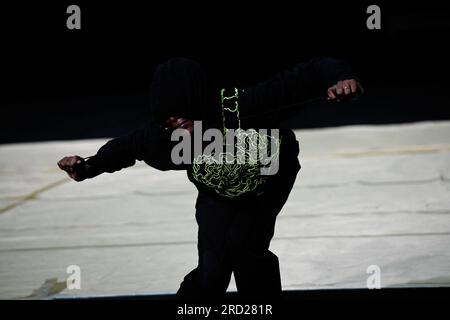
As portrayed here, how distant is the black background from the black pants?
40.3ft

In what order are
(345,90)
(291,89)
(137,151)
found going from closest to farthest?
(345,90) → (291,89) → (137,151)

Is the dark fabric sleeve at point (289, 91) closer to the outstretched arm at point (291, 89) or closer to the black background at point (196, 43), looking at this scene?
the outstretched arm at point (291, 89)

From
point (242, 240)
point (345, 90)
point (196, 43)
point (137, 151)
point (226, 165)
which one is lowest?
point (242, 240)

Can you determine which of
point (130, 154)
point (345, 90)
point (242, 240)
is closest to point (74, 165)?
point (130, 154)

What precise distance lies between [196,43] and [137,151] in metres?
16.3

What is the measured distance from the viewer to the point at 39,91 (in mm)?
18688

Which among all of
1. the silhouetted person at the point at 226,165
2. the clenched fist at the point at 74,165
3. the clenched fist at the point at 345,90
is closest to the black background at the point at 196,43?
the clenched fist at the point at 74,165

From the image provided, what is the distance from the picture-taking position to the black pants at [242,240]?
3.83m

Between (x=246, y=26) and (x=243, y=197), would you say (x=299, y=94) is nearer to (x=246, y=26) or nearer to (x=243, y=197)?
(x=243, y=197)

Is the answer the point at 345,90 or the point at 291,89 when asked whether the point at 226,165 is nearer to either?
the point at 291,89

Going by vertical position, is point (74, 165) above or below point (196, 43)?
below

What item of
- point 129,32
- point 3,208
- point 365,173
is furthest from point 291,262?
point 129,32

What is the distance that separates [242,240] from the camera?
3.80 metres
